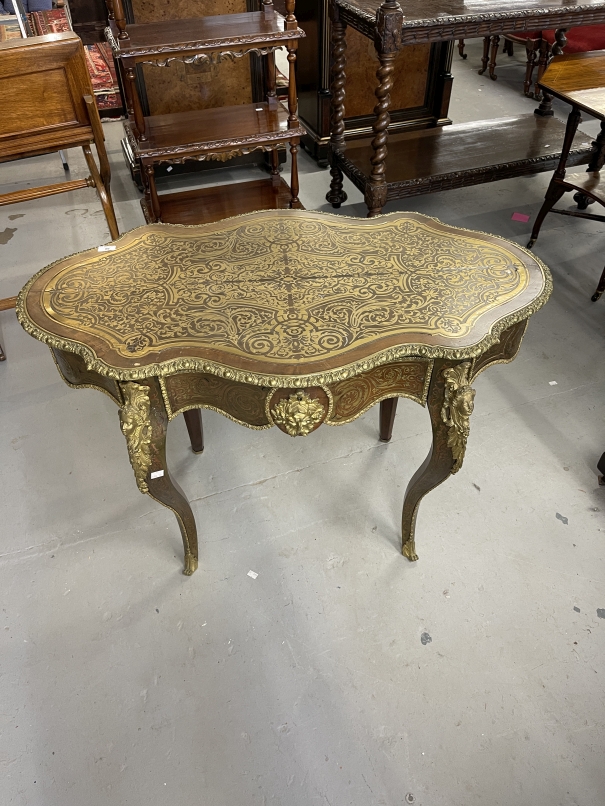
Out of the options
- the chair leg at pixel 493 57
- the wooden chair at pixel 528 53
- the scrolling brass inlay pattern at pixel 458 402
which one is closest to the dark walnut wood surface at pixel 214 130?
the scrolling brass inlay pattern at pixel 458 402

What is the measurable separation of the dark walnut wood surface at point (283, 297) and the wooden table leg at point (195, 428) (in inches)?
26.8

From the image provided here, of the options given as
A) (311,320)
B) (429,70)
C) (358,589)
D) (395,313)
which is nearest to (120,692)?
(358,589)

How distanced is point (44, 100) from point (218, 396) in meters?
1.93

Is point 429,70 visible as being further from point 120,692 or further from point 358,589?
point 120,692

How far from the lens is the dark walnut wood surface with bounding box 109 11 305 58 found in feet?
8.59

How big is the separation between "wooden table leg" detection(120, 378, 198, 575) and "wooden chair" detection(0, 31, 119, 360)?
154cm

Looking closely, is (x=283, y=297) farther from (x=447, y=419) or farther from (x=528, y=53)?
(x=528, y=53)

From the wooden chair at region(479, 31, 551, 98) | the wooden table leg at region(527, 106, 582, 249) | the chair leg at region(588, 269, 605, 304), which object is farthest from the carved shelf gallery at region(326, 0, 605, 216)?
the wooden chair at region(479, 31, 551, 98)

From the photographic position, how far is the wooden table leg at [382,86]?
2.57 m

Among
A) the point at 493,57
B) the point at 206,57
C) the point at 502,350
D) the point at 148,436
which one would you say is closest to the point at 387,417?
the point at 502,350

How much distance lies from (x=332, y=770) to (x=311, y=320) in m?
1.21

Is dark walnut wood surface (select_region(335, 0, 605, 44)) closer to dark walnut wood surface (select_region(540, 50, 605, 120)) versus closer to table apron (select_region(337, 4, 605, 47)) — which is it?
table apron (select_region(337, 4, 605, 47))

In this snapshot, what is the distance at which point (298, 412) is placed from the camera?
1.51 meters

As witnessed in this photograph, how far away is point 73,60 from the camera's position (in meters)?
2.62
